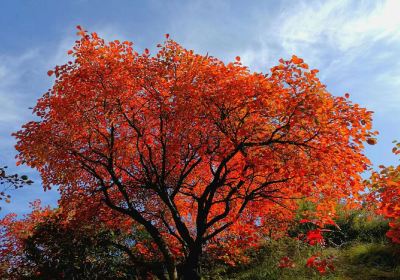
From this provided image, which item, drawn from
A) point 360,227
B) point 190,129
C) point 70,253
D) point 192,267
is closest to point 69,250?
point 70,253

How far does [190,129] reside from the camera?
619 inches

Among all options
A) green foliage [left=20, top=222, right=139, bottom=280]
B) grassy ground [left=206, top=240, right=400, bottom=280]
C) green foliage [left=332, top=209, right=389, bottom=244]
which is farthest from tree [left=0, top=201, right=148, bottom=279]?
green foliage [left=332, top=209, right=389, bottom=244]

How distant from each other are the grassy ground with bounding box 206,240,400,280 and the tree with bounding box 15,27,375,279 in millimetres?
3021

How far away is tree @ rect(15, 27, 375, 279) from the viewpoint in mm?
13594

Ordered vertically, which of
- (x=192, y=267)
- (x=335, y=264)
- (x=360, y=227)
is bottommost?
(x=335, y=264)

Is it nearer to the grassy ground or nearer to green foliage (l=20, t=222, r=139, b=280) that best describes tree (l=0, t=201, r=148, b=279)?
green foliage (l=20, t=222, r=139, b=280)

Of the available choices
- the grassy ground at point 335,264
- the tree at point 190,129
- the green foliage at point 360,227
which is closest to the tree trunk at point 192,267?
the tree at point 190,129

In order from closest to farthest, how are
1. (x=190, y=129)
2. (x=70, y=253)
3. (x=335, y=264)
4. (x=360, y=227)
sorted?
(x=190, y=129) → (x=70, y=253) → (x=335, y=264) → (x=360, y=227)

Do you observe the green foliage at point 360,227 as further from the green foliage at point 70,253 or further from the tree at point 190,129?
the green foliage at point 70,253

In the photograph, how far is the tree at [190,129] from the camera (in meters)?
13.6

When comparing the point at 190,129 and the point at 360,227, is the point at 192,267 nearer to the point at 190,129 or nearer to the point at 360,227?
the point at 190,129

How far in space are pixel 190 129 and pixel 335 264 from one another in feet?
32.3

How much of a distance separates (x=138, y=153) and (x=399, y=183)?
36.3 feet

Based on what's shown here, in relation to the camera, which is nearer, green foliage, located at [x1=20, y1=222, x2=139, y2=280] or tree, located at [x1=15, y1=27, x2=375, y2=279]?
tree, located at [x1=15, y1=27, x2=375, y2=279]
